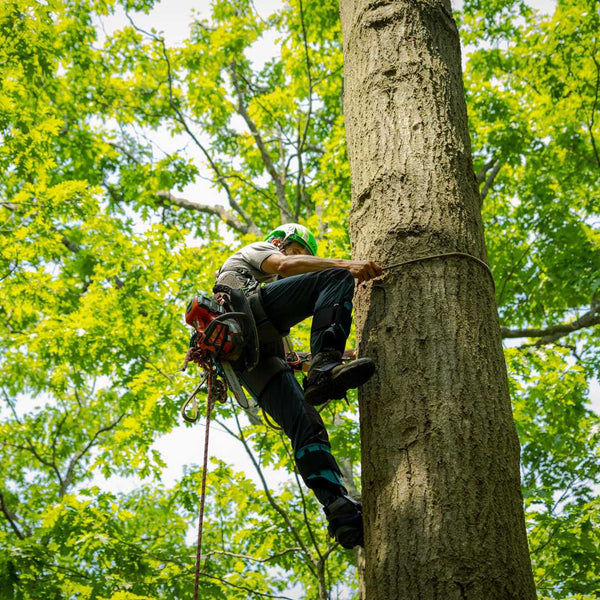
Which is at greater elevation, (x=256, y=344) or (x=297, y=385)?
(x=256, y=344)

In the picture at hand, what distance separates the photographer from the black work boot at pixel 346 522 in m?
2.48

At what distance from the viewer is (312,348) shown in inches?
108

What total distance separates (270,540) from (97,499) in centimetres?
214

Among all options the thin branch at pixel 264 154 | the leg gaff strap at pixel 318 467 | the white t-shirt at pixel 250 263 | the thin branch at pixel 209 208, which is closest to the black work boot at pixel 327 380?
the leg gaff strap at pixel 318 467

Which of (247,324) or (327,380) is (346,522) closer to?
(327,380)

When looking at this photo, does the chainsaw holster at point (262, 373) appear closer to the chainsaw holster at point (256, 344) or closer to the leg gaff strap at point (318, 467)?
the chainsaw holster at point (256, 344)

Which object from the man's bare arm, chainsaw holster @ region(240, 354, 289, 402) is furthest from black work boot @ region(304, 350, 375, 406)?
chainsaw holster @ region(240, 354, 289, 402)

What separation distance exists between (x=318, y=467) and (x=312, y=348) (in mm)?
518

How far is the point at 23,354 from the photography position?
446 inches

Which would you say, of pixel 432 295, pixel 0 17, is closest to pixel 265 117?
pixel 0 17

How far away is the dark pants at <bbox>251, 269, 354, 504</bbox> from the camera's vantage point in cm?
271

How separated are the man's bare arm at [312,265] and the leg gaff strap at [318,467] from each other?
2.60ft

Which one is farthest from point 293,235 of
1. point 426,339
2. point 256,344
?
point 426,339

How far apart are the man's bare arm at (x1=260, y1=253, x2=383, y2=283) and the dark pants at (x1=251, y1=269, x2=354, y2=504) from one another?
4cm
